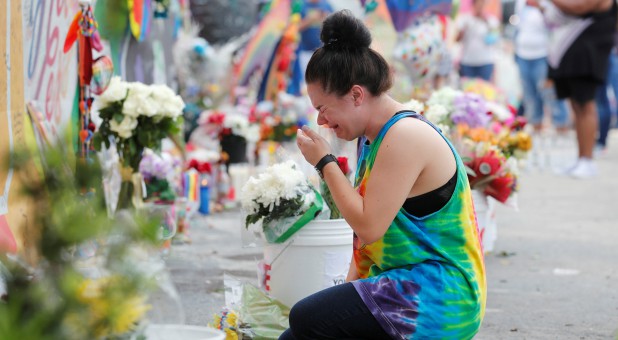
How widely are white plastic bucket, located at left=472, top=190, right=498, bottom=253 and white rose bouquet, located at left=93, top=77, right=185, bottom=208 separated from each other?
1.77m

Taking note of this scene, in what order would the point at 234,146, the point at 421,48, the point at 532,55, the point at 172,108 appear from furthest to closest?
the point at 532,55
the point at 421,48
the point at 234,146
the point at 172,108

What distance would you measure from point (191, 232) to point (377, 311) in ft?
13.4

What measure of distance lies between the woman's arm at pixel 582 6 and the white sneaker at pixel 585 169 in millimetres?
1665

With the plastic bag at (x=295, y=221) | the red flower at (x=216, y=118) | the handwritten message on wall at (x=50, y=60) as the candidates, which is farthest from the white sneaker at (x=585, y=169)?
the plastic bag at (x=295, y=221)

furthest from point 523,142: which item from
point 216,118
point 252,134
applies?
point 216,118

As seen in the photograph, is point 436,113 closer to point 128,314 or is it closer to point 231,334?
point 231,334

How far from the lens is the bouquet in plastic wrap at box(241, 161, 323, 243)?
3.97 metres

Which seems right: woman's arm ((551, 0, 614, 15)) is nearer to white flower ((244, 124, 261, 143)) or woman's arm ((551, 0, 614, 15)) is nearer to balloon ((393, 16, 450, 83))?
balloon ((393, 16, 450, 83))

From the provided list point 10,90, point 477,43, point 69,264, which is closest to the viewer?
point 69,264

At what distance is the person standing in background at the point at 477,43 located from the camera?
12984 mm

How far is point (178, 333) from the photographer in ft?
7.00

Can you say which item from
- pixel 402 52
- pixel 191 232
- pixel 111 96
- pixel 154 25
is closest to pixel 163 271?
pixel 111 96

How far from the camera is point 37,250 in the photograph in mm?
1621

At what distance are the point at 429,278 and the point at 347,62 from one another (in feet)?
2.28
